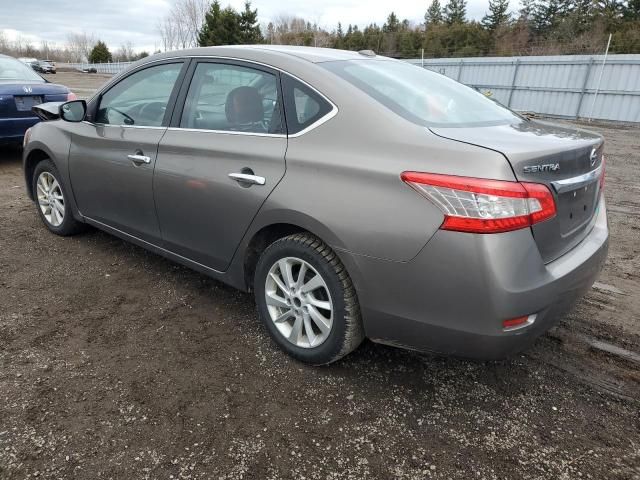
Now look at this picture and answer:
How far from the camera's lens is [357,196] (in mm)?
2164

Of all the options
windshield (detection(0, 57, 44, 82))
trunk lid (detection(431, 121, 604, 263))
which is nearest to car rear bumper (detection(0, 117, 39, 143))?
windshield (detection(0, 57, 44, 82))

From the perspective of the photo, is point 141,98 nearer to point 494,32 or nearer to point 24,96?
point 24,96

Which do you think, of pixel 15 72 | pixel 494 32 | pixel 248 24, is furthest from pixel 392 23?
pixel 15 72

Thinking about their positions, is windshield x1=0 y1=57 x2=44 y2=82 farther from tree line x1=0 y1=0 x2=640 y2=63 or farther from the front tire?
tree line x1=0 y1=0 x2=640 y2=63

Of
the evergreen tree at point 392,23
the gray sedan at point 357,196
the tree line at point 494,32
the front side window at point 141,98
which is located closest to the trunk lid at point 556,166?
the gray sedan at point 357,196

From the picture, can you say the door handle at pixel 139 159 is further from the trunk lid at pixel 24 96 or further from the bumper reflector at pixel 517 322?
the trunk lid at pixel 24 96

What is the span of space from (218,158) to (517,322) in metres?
1.79

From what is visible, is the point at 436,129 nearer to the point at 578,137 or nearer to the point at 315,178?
the point at 315,178

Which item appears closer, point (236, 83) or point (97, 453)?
point (97, 453)

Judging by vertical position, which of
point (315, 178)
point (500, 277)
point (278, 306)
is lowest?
point (278, 306)

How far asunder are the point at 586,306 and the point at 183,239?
2771 mm

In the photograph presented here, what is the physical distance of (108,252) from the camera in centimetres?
414

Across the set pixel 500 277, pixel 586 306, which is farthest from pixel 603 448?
pixel 586 306

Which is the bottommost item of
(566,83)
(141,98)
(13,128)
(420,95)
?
(13,128)
